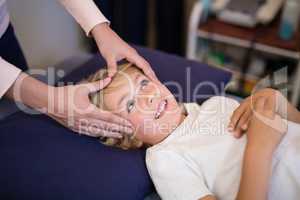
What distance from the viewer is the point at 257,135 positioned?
1.00 metres

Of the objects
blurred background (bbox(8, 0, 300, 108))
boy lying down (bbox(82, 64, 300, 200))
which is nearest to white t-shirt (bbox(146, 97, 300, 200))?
boy lying down (bbox(82, 64, 300, 200))

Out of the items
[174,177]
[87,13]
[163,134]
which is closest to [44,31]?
[87,13]

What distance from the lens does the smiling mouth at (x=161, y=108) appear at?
3.52ft

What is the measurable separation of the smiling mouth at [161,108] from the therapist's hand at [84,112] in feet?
0.29

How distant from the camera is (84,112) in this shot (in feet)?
3.31

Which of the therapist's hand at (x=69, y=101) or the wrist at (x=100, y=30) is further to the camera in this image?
the wrist at (x=100, y=30)

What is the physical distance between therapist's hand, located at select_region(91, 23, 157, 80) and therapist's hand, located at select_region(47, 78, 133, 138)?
9cm

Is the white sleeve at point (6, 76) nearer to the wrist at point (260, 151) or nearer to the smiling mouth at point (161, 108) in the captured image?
the smiling mouth at point (161, 108)

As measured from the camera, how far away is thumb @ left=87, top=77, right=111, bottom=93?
1.03 metres

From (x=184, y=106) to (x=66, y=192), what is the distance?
0.46 m

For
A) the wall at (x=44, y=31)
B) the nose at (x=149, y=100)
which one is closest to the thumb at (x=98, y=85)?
the nose at (x=149, y=100)

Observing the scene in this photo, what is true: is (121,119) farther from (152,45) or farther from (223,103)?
(152,45)

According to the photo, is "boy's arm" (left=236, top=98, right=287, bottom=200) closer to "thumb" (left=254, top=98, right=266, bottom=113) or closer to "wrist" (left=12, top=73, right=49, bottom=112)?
"thumb" (left=254, top=98, right=266, bottom=113)

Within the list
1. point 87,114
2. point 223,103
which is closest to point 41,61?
point 87,114
